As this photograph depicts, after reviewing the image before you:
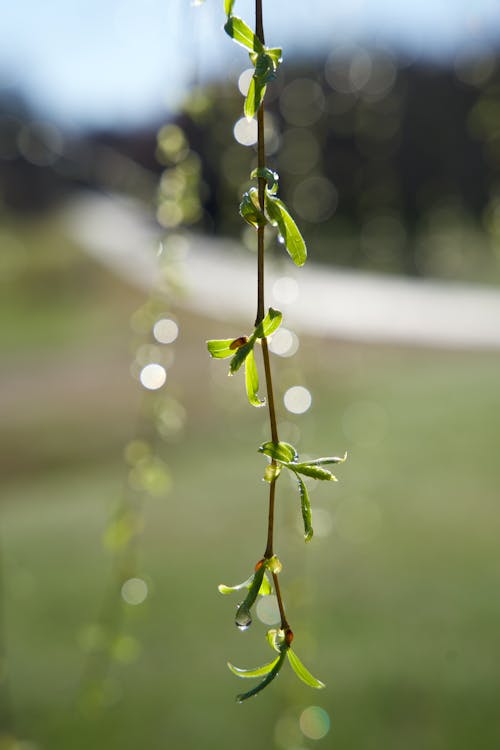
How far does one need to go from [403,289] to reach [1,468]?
5.53 metres

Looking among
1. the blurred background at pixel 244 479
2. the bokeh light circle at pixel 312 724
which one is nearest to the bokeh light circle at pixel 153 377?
the blurred background at pixel 244 479

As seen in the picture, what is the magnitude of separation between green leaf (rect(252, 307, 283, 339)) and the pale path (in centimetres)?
393

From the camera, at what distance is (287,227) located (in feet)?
1.20

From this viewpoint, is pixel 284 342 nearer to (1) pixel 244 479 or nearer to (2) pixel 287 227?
(2) pixel 287 227

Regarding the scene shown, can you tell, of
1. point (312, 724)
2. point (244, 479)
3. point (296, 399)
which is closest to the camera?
point (296, 399)

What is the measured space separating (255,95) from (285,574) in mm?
1996

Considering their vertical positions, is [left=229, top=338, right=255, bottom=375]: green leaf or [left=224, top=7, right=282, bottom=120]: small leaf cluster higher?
[left=224, top=7, right=282, bottom=120]: small leaf cluster

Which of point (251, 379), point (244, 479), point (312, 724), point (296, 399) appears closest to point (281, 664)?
point (251, 379)

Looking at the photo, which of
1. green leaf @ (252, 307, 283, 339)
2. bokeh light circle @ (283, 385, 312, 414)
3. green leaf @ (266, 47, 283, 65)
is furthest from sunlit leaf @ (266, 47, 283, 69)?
bokeh light circle @ (283, 385, 312, 414)

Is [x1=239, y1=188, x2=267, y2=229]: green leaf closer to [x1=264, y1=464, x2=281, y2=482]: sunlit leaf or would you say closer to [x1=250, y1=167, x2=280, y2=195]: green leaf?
[x1=250, y1=167, x2=280, y2=195]: green leaf

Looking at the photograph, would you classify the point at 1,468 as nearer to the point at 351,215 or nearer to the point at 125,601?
the point at 125,601

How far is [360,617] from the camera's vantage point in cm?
217

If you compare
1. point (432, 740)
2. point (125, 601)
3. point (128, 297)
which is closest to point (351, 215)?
point (128, 297)

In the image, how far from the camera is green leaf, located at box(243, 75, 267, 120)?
0.36 m
